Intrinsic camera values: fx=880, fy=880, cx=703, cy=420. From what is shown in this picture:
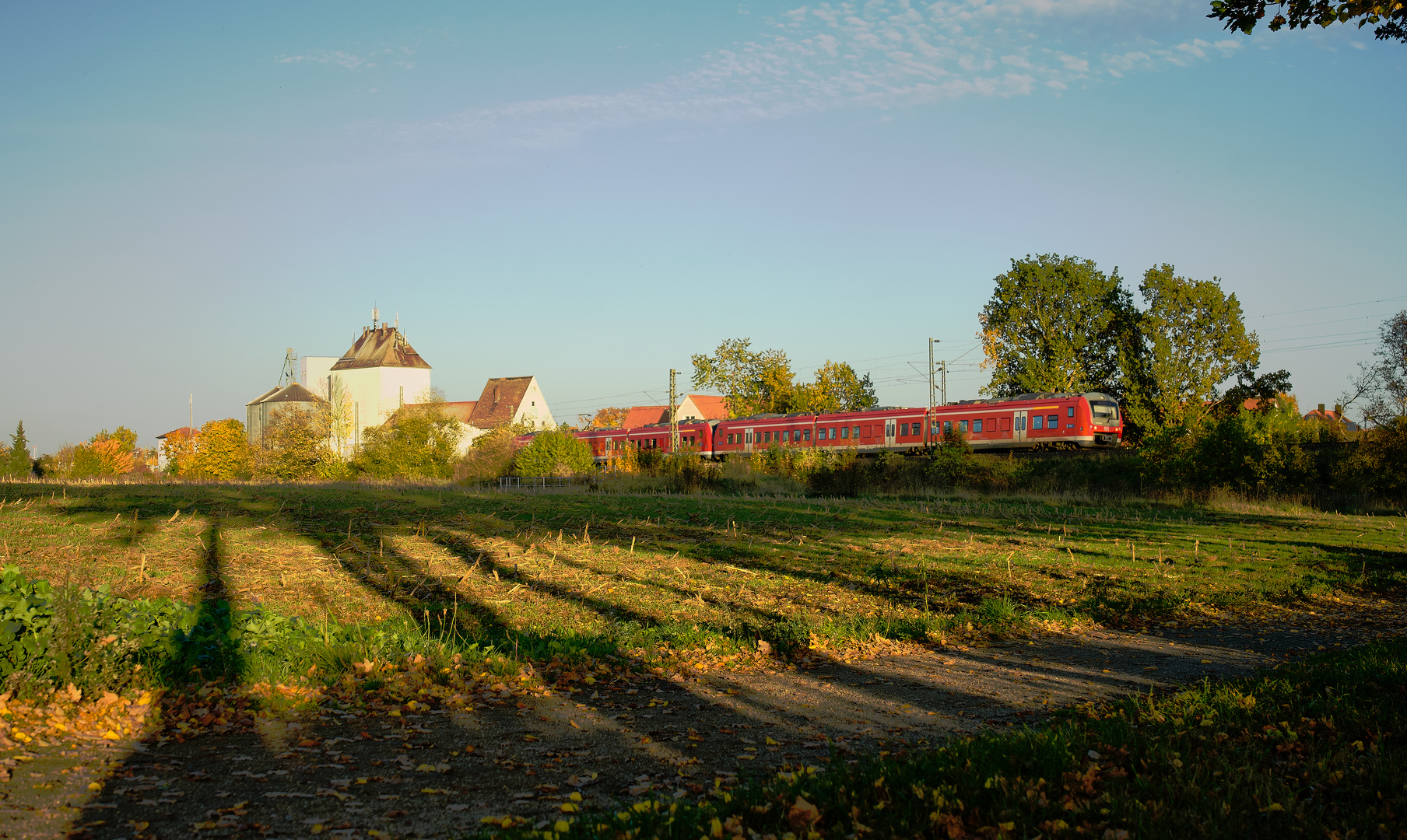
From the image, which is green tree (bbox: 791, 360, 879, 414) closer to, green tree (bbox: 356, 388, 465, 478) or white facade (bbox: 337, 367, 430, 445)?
green tree (bbox: 356, 388, 465, 478)

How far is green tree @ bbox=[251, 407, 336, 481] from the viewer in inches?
2475

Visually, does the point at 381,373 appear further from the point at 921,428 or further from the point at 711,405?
the point at 921,428

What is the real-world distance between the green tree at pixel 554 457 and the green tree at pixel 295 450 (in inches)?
790

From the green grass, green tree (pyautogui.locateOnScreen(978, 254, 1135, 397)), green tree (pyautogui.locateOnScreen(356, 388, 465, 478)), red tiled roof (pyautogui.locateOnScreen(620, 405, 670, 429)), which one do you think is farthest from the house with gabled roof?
the green grass

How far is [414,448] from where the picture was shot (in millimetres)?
52281

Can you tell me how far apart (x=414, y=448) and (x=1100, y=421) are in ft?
123

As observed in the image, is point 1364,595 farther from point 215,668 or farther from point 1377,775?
point 215,668

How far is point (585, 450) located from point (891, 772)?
4401 cm

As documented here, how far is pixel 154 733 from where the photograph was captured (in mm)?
5766

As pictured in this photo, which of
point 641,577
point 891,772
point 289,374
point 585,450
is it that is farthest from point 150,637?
point 289,374

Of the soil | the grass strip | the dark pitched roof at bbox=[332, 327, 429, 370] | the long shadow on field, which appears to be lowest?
the soil

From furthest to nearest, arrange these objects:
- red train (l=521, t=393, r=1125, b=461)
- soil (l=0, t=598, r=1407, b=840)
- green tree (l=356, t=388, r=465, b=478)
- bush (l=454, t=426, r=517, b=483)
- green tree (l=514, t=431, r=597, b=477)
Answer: green tree (l=356, t=388, r=465, b=478), bush (l=454, t=426, r=517, b=483), green tree (l=514, t=431, r=597, b=477), red train (l=521, t=393, r=1125, b=461), soil (l=0, t=598, r=1407, b=840)

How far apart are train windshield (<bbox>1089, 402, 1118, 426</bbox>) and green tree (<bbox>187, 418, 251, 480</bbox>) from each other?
72.1m

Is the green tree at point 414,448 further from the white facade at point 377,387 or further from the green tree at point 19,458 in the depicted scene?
the white facade at point 377,387
